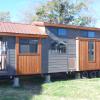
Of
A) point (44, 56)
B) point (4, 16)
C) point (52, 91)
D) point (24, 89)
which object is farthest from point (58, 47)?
point (4, 16)

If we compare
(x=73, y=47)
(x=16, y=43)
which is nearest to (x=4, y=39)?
(x=16, y=43)

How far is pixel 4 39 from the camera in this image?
13906 mm

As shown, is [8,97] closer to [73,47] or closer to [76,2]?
[73,47]

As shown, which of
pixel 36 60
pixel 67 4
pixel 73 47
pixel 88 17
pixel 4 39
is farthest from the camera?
pixel 88 17

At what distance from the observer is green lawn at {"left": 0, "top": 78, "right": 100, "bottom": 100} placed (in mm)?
11640

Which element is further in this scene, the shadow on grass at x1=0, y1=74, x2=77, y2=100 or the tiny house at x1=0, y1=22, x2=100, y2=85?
the tiny house at x1=0, y1=22, x2=100, y2=85

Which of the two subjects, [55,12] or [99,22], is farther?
[99,22]

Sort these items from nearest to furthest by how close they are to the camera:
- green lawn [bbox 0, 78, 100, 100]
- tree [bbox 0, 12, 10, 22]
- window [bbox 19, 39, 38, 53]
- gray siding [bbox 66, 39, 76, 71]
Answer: green lawn [bbox 0, 78, 100, 100] → window [bbox 19, 39, 38, 53] → gray siding [bbox 66, 39, 76, 71] → tree [bbox 0, 12, 10, 22]

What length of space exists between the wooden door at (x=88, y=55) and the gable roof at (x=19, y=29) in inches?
113

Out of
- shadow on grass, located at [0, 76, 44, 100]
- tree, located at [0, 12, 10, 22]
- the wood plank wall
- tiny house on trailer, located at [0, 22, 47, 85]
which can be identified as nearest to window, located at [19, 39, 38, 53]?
tiny house on trailer, located at [0, 22, 47, 85]

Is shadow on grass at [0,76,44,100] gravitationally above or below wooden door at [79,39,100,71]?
below

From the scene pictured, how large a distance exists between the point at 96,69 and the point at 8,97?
773cm

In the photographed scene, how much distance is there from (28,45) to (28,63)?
3.02ft

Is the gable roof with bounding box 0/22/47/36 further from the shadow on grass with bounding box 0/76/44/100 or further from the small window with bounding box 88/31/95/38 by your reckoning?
the small window with bounding box 88/31/95/38
